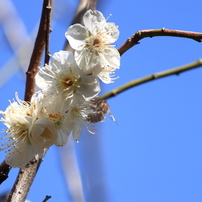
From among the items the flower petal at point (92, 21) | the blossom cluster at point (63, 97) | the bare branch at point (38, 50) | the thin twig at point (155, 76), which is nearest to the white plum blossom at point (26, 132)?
the blossom cluster at point (63, 97)

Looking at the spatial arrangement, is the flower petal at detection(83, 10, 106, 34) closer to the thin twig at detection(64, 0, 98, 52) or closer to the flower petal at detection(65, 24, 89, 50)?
the flower petal at detection(65, 24, 89, 50)

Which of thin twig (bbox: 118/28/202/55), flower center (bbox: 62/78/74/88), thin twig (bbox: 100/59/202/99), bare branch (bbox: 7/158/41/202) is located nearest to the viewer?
thin twig (bbox: 100/59/202/99)

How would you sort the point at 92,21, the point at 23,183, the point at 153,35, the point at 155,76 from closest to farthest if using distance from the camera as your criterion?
the point at 155,76
the point at 153,35
the point at 92,21
the point at 23,183

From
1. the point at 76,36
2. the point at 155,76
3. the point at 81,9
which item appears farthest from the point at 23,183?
the point at 155,76

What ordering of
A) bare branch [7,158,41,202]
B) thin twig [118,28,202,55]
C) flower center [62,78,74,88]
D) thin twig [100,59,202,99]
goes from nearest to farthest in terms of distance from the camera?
1. thin twig [100,59,202,99]
2. thin twig [118,28,202,55]
3. flower center [62,78,74,88]
4. bare branch [7,158,41,202]

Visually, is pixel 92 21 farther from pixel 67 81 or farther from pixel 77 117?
pixel 77 117

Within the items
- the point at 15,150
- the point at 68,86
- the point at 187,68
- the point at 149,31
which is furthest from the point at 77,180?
the point at 187,68

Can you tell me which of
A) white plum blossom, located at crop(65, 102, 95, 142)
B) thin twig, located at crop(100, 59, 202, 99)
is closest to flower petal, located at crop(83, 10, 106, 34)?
white plum blossom, located at crop(65, 102, 95, 142)
